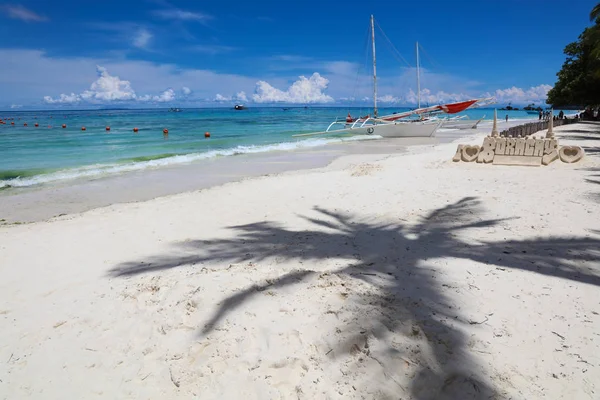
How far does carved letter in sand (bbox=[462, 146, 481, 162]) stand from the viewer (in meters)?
11.2

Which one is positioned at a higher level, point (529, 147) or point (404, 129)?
point (404, 129)

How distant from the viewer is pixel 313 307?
3205 mm

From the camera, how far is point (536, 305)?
10.8 feet

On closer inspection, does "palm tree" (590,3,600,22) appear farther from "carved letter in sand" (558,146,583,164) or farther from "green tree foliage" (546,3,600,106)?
"carved letter in sand" (558,146,583,164)

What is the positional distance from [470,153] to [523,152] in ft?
4.58

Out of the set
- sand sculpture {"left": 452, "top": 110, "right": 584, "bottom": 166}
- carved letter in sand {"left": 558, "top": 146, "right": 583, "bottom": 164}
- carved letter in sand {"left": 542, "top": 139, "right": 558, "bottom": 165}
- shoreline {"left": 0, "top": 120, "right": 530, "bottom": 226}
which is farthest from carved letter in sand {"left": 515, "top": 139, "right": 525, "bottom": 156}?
shoreline {"left": 0, "top": 120, "right": 530, "bottom": 226}

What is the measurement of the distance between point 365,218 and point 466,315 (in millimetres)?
3260

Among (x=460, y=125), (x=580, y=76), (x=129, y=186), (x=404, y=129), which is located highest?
(x=580, y=76)

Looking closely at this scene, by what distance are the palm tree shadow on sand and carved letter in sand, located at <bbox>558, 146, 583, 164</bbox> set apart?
5691 millimetres

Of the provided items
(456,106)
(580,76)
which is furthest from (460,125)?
(456,106)

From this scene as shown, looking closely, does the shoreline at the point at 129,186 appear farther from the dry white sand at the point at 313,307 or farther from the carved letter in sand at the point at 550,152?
the carved letter in sand at the point at 550,152

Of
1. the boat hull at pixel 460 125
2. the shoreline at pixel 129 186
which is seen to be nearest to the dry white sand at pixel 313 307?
the shoreline at pixel 129 186

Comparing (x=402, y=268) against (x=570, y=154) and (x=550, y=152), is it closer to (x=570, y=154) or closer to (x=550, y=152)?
(x=550, y=152)

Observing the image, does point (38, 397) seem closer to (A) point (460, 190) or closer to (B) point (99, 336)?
(B) point (99, 336)
